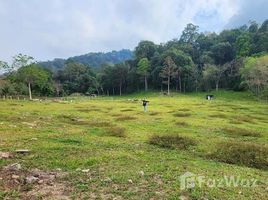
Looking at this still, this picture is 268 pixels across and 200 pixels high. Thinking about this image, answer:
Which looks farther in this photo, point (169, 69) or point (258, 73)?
point (169, 69)

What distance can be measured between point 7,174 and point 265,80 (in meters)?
80.8

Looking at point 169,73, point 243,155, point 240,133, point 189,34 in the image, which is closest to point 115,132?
point 243,155

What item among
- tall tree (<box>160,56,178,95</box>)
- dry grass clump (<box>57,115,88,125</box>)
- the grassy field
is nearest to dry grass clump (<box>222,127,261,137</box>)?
the grassy field

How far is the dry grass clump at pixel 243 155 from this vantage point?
18.5 meters

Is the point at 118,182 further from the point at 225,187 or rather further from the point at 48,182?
the point at 225,187

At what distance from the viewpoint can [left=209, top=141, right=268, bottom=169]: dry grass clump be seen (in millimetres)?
18469

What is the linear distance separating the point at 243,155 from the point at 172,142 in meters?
5.08

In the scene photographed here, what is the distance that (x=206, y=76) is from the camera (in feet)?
378

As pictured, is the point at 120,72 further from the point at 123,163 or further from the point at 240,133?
the point at 123,163

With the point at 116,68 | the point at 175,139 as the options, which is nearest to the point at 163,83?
the point at 116,68

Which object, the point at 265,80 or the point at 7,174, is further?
the point at 265,80

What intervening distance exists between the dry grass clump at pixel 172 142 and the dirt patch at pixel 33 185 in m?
9.09

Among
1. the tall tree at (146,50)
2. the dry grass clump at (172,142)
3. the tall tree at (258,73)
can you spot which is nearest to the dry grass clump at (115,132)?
the dry grass clump at (172,142)

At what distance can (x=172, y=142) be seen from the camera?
74.8 ft
